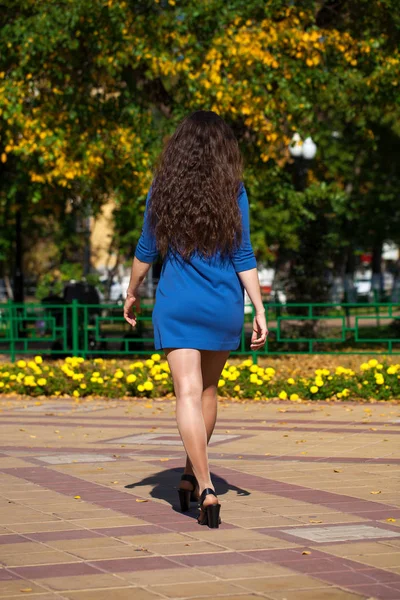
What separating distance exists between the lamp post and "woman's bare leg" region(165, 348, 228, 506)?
12.1 meters

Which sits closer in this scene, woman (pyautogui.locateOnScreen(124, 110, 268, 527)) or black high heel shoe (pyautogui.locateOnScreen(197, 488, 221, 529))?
black high heel shoe (pyautogui.locateOnScreen(197, 488, 221, 529))

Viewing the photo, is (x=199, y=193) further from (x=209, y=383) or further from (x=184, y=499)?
(x=184, y=499)

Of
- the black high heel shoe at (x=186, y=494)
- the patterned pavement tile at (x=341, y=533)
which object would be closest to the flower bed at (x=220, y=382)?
the black high heel shoe at (x=186, y=494)

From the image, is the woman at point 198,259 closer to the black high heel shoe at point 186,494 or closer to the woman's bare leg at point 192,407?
the woman's bare leg at point 192,407

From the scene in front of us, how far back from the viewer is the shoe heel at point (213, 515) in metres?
5.37

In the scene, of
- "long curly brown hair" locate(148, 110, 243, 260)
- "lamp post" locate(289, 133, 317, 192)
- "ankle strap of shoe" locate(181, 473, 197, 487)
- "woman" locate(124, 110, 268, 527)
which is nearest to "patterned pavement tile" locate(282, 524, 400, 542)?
"woman" locate(124, 110, 268, 527)

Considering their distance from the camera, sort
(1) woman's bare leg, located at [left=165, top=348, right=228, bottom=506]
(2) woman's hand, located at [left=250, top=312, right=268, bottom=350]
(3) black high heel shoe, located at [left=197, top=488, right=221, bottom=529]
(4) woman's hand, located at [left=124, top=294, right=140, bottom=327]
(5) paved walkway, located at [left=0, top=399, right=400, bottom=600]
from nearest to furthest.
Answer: (5) paved walkway, located at [left=0, top=399, right=400, bottom=600] → (3) black high heel shoe, located at [left=197, top=488, right=221, bottom=529] → (1) woman's bare leg, located at [left=165, top=348, right=228, bottom=506] → (2) woman's hand, located at [left=250, top=312, right=268, bottom=350] → (4) woman's hand, located at [left=124, top=294, right=140, bottom=327]

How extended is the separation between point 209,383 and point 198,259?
0.65m

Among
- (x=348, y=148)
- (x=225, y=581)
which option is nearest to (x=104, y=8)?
(x=225, y=581)

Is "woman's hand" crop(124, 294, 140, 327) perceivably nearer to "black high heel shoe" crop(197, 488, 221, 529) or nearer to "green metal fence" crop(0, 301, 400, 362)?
"black high heel shoe" crop(197, 488, 221, 529)

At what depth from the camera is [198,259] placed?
5.57 metres

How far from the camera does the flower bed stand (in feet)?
39.6

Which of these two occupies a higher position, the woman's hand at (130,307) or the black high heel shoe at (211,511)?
the woman's hand at (130,307)

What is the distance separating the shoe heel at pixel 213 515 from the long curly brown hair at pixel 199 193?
1178 millimetres
